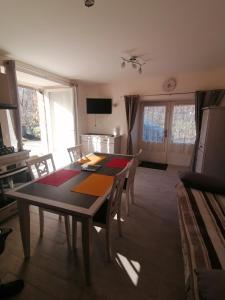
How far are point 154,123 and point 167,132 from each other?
0.47 m

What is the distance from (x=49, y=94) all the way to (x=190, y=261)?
5002mm

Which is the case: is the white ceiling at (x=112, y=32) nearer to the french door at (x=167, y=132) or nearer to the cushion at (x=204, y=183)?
the french door at (x=167, y=132)

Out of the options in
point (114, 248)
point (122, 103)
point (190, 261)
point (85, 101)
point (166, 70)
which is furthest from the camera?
point (85, 101)

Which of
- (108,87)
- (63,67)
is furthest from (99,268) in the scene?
(108,87)

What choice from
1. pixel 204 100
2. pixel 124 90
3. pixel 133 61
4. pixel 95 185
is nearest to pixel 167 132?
pixel 204 100

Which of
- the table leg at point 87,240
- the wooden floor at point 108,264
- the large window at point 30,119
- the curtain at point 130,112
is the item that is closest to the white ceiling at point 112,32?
the curtain at point 130,112

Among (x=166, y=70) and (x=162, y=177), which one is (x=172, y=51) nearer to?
(x=166, y=70)

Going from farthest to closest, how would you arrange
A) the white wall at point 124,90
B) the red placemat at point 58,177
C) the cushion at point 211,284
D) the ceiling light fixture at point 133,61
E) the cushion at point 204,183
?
Answer: the white wall at point 124,90 < the ceiling light fixture at point 133,61 < the cushion at point 204,183 < the red placemat at point 58,177 < the cushion at point 211,284

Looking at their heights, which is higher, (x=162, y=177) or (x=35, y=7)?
(x=35, y=7)

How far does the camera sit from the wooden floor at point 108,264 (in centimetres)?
128

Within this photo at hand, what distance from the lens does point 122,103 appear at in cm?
457

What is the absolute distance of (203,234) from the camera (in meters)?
1.26

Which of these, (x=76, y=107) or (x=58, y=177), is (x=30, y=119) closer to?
(x=76, y=107)

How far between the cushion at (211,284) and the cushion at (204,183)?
1266 mm
